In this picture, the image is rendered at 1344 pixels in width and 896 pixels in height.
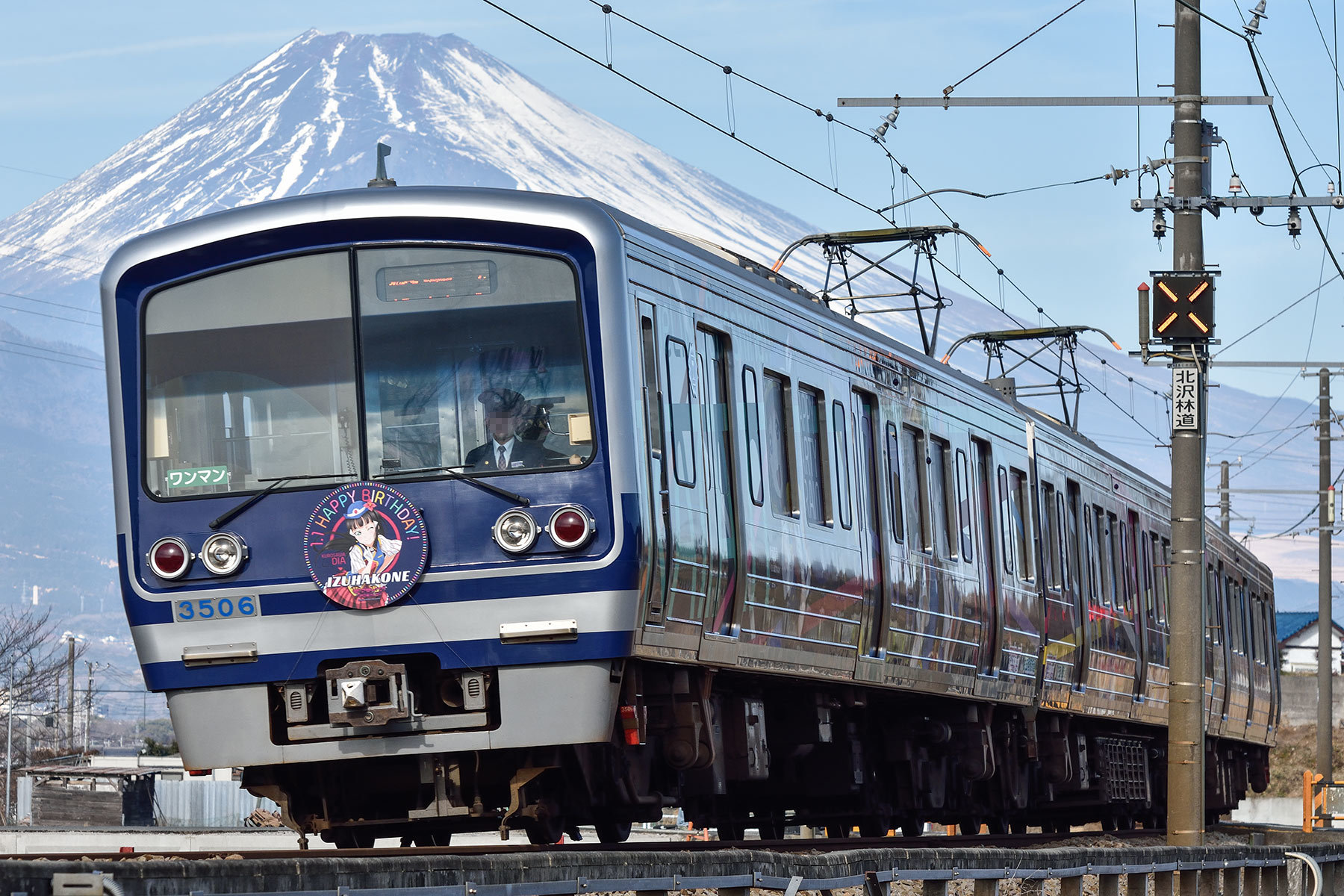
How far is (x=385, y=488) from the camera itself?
9.73m

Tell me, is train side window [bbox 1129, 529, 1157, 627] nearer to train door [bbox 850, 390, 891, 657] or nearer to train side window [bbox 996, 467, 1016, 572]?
train side window [bbox 996, 467, 1016, 572]

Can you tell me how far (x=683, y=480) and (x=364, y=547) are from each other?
65.9 inches

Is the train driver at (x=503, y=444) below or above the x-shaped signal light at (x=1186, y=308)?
below

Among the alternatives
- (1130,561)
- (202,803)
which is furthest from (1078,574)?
(202,803)

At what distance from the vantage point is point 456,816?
1010cm

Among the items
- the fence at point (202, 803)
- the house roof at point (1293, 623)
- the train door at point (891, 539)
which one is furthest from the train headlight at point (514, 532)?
the house roof at point (1293, 623)

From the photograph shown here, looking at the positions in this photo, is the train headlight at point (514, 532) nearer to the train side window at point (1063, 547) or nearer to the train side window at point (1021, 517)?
the train side window at point (1021, 517)

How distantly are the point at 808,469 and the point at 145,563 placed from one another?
4.09m

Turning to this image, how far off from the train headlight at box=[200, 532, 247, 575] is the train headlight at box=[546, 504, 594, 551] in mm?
1451

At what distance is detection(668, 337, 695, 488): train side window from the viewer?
411 inches

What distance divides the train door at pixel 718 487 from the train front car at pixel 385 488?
1.12 metres

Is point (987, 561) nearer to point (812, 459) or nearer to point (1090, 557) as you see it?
point (1090, 557)

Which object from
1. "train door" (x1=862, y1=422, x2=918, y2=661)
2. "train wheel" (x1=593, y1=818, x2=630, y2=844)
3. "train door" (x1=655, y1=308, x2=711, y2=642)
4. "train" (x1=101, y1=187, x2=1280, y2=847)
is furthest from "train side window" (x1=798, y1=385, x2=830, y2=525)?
"train wheel" (x1=593, y1=818, x2=630, y2=844)

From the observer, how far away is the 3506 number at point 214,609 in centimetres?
977
